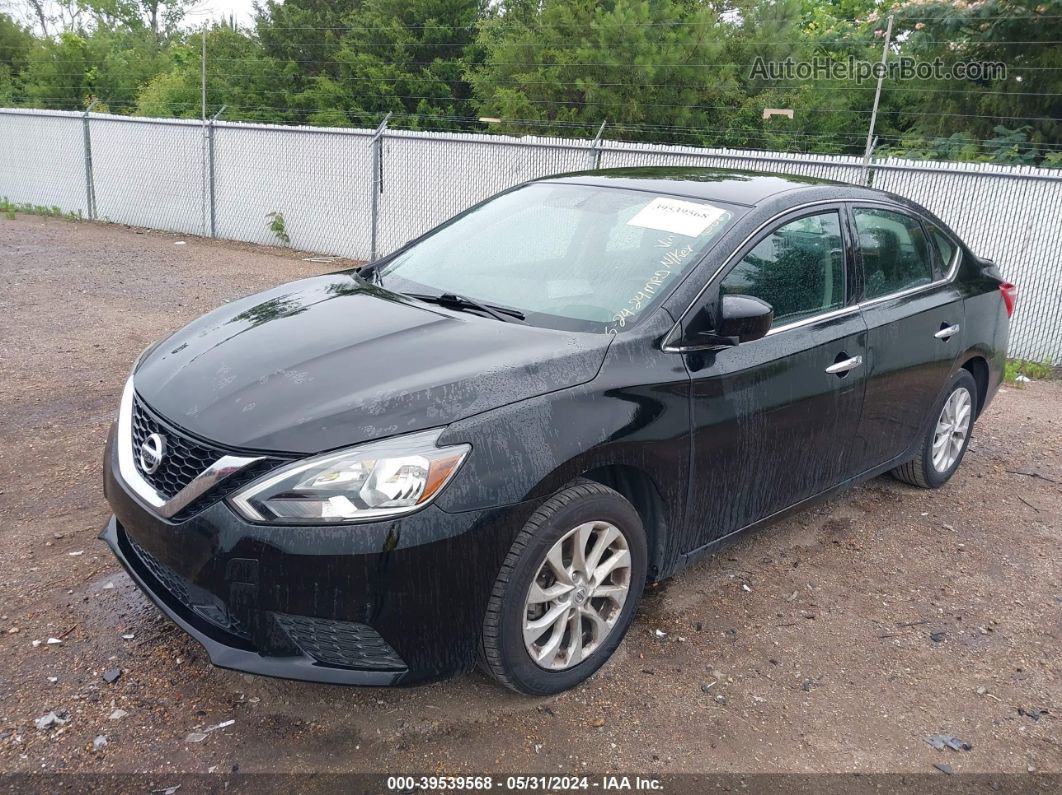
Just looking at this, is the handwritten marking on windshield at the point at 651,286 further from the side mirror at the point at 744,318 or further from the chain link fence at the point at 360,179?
the chain link fence at the point at 360,179

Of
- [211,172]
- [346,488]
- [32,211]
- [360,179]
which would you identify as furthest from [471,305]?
[32,211]

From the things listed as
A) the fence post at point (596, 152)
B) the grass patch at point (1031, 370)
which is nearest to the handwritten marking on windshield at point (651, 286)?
the grass patch at point (1031, 370)

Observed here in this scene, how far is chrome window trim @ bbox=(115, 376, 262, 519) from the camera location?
2.68 metres

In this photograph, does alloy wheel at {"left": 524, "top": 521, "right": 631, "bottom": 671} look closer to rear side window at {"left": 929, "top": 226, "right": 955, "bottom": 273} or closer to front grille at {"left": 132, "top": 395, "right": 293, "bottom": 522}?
front grille at {"left": 132, "top": 395, "right": 293, "bottom": 522}

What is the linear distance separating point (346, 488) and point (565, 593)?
0.84 m

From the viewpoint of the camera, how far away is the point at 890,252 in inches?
177

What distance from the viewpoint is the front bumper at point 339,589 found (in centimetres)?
260

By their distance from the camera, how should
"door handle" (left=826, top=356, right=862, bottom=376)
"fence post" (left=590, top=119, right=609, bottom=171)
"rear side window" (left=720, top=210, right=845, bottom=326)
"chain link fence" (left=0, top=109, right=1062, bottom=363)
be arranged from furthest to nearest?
"fence post" (left=590, top=119, right=609, bottom=171)
"chain link fence" (left=0, top=109, right=1062, bottom=363)
"door handle" (left=826, top=356, right=862, bottom=376)
"rear side window" (left=720, top=210, right=845, bottom=326)

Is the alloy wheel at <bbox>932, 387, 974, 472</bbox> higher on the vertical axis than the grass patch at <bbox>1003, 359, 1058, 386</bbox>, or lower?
higher

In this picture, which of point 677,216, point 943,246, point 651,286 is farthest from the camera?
Answer: point 943,246

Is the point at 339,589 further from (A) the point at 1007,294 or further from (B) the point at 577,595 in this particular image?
(A) the point at 1007,294

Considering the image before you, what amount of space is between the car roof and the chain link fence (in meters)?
4.83

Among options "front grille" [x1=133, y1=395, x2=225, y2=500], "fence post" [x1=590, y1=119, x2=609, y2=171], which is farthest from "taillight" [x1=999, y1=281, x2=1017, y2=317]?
"fence post" [x1=590, y1=119, x2=609, y2=171]

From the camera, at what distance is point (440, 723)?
2.99 metres
